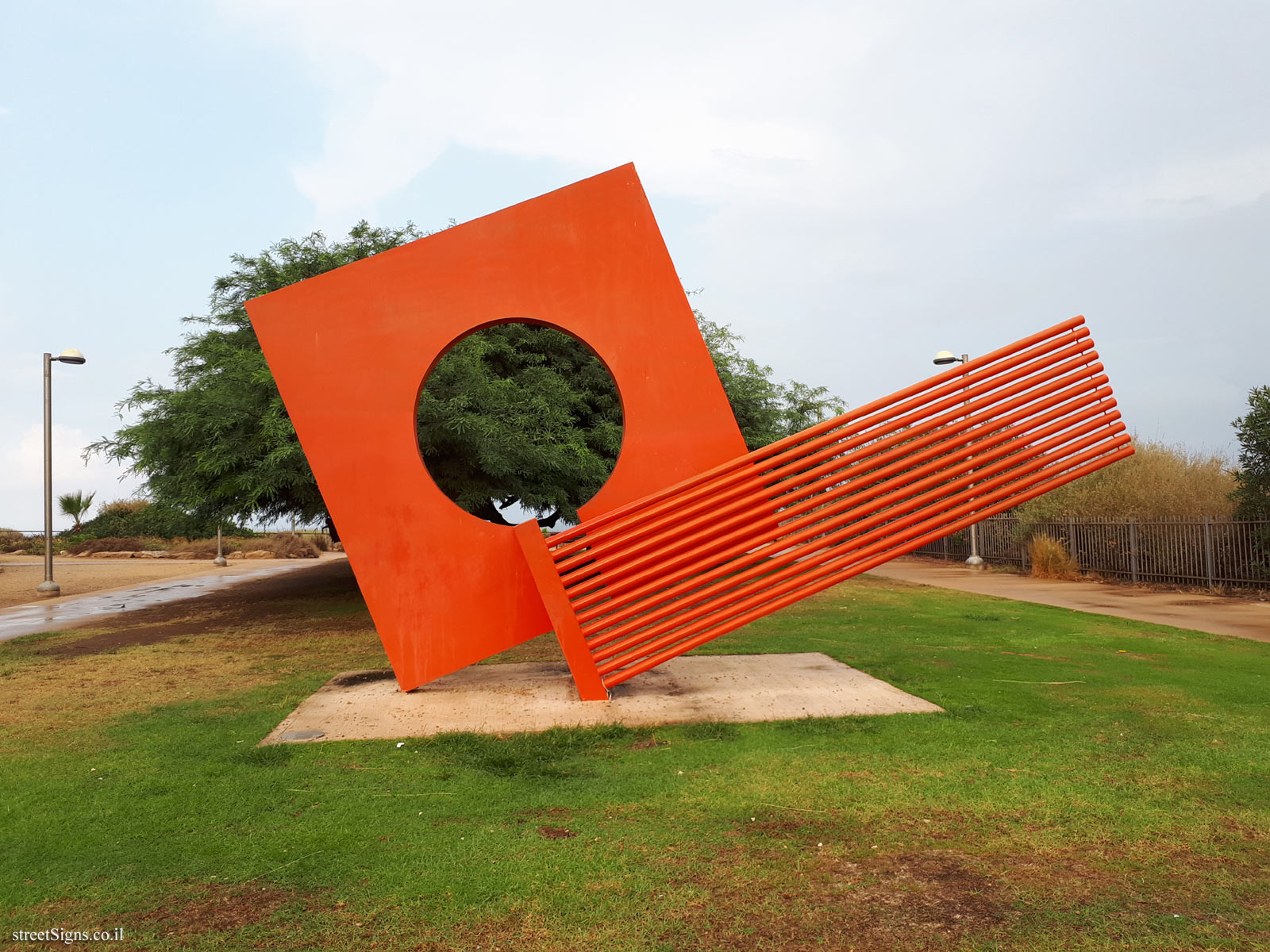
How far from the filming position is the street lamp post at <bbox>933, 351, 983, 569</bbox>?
19.5m

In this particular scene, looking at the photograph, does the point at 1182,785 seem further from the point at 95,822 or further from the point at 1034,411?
the point at 95,822

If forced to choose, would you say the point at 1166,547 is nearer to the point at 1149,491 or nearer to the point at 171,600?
the point at 1149,491

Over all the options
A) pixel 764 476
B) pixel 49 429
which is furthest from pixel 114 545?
pixel 764 476

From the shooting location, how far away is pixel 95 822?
4.04 m

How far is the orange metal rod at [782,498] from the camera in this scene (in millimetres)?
6172

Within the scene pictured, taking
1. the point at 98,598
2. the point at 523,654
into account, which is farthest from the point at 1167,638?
the point at 98,598

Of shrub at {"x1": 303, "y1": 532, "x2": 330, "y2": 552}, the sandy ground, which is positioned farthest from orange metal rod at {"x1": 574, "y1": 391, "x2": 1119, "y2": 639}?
shrub at {"x1": 303, "y1": 532, "x2": 330, "y2": 552}

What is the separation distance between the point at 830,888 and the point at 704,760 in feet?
5.51

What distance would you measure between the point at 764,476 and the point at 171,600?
1420 cm

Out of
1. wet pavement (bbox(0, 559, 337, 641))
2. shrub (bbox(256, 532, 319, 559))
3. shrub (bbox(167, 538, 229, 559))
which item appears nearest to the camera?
wet pavement (bbox(0, 559, 337, 641))

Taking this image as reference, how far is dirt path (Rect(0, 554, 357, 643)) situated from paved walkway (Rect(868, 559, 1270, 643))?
12.3 m

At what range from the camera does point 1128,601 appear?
45.0 ft

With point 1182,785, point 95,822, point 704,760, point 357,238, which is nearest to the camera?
point 95,822

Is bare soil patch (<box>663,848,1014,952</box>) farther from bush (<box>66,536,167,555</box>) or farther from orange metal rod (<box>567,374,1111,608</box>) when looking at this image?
bush (<box>66,536,167,555</box>)
